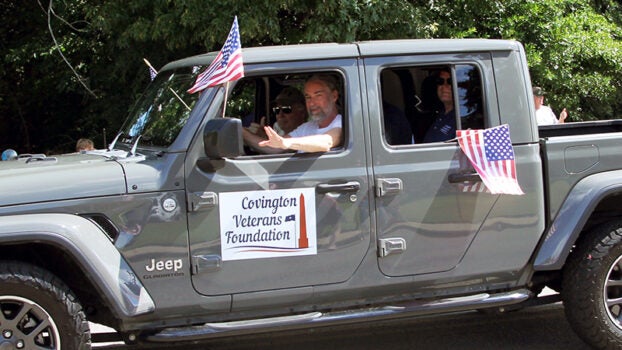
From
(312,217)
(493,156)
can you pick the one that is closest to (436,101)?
(493,156)

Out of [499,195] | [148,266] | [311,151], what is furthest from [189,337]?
[499,195]

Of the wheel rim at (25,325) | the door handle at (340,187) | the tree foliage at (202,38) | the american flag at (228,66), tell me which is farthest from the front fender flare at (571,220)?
the tree foliage at (202,38)

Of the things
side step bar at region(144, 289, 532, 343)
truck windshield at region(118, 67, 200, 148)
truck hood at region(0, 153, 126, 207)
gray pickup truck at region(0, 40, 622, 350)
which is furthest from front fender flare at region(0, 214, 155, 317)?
truck windshield at region(118, 67, 200, 148)

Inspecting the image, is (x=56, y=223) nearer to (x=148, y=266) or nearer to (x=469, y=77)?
(x=148, y=266)

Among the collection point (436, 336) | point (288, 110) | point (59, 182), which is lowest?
point (436, 336)

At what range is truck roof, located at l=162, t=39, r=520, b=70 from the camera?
4035 millimetres

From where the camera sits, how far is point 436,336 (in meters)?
5.04

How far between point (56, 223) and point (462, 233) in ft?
7.46

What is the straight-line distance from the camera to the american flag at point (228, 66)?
381cm

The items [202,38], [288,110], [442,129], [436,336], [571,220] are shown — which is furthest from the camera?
[202,38]

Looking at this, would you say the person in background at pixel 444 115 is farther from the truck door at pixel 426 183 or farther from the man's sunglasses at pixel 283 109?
the man's sunglasses at pixel 283 109

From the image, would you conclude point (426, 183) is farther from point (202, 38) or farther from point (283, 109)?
point (202, 38)

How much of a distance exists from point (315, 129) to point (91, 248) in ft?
4.94

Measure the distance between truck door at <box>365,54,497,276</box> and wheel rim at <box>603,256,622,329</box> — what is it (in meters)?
0.93
